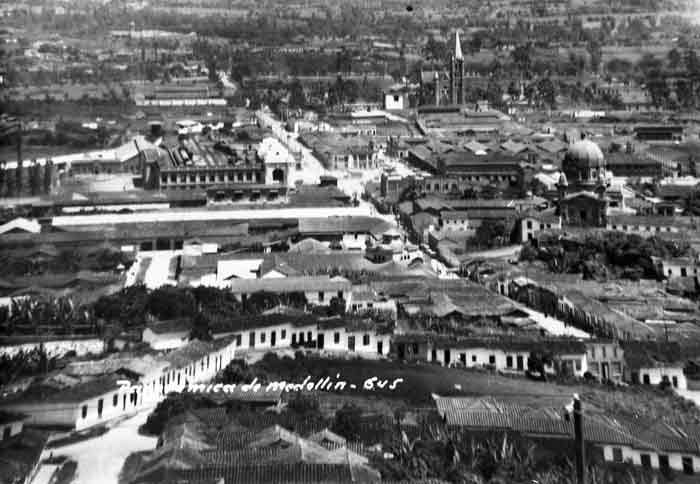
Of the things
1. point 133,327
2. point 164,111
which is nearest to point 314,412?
point 133,327

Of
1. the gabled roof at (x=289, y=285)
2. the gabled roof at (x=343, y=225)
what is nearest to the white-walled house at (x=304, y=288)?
the gabled roof at (x=289, y=285)

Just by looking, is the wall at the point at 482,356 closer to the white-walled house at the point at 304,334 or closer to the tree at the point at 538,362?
the tree at the point at 538,362

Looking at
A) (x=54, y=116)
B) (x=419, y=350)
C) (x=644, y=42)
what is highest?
(x=644, y=42)

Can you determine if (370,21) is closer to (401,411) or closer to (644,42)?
(644,42)

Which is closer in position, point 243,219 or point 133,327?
point 133,327

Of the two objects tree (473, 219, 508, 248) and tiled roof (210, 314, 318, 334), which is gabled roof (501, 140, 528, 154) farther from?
tiled roof (210, 314, 318, 334)

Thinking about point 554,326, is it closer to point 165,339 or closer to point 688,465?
point 688,465
